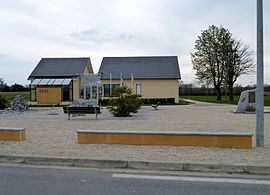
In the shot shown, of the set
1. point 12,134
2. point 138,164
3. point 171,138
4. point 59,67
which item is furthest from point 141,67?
point 138,164

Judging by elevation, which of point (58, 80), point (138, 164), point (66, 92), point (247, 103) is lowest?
point (138, 164)

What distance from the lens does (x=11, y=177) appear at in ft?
23.8

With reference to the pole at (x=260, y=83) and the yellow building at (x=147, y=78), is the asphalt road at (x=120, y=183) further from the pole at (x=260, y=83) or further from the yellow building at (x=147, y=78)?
the yellow building at (x=147, y=78)

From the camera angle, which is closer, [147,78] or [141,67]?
[147,78]

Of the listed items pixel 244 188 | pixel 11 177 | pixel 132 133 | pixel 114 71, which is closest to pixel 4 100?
pixel 114 71

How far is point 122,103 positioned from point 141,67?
27.7 metres

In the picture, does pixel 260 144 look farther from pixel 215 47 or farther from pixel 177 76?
pixel 215 47

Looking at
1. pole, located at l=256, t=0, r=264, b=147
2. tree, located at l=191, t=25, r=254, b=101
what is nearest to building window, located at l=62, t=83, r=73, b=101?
tree, located at l=191, t=25, r=254, b=101

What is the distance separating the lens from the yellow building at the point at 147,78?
47.1m

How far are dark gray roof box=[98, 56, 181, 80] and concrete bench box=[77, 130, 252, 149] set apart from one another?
37.0m

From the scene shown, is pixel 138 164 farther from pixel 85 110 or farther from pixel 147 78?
pixel 147 78

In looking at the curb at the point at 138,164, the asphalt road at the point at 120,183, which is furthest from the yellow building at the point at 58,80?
the asphalt road at the point at 120,183

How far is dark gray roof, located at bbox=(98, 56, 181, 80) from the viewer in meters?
47.9

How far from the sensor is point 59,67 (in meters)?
48.5
